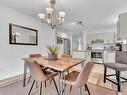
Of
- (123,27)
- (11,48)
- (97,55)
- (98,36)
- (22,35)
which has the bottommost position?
(97,55)

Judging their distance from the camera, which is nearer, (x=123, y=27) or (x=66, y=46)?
(x=123, y=27)

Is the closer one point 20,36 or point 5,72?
point 5,72

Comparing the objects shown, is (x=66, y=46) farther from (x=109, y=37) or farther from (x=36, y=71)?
(x=36, y=71)

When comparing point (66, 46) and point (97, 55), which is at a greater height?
point (66, 46)

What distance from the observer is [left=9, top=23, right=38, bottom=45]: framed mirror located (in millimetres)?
3120

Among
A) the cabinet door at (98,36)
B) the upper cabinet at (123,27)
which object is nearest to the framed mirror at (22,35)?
the upper cabinet at (123,27)

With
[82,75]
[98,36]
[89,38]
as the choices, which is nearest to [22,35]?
[82,75]

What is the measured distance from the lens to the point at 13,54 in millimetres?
3182

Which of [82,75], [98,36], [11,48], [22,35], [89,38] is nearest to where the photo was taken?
[82,75]

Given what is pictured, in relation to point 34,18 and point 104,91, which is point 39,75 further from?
point 34,18

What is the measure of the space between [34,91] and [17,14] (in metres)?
2.44

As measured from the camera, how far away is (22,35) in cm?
348

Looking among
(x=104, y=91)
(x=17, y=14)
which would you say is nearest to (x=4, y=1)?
(x=17, y=14)

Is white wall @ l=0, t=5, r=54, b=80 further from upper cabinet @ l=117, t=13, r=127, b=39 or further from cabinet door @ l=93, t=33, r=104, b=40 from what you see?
cabinet door @ l=93, t=33, r=104, b=40
